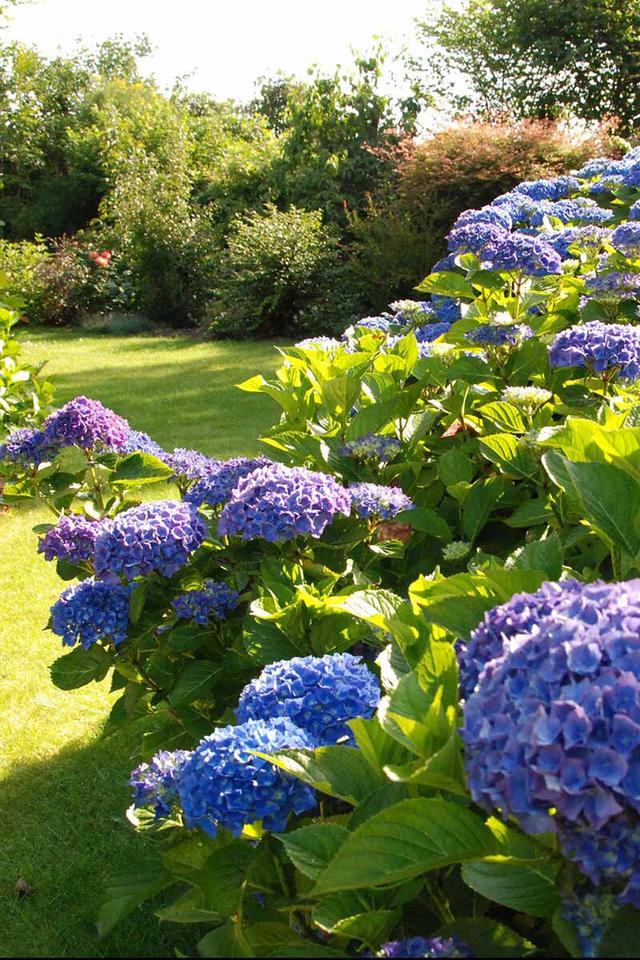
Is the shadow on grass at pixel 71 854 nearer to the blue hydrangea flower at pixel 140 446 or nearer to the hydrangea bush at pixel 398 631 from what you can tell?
the hydrangea bush at pixel 398 631

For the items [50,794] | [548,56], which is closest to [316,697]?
[50,794]

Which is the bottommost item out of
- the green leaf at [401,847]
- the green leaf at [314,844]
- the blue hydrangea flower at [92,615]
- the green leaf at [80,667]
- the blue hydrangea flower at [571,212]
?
the green leaf at [80,667]

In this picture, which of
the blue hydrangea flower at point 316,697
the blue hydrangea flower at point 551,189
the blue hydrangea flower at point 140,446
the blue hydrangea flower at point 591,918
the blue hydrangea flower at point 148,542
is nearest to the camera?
the blue hydrangea flower at point 591,918

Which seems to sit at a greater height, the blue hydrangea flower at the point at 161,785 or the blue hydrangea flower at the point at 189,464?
the blue hydrangea flower at the point at 189,464

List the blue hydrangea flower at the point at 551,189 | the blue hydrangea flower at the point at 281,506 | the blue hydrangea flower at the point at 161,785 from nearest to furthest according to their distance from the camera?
the blue hydrangea flower at the point at 161,785 → the blue hydrangea flower at the point at 281,506 → the blue hydrangea flower at the point at 551,189

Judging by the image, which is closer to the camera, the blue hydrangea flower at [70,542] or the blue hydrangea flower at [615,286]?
the blue hydrangea flower at [70,542]

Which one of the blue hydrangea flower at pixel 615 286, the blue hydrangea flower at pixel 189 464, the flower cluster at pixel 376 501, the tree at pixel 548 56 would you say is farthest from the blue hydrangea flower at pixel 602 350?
the tree at pixel 548 56

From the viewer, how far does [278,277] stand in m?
13.1

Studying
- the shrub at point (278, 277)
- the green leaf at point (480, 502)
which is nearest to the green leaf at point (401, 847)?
the green leaf at point (480, 502)

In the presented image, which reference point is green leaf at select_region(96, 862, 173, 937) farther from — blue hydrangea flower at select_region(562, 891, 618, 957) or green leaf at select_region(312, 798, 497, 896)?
blue hydrangea flower at select_region(562, 891, 618, 957)

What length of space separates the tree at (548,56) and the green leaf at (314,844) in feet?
53.1

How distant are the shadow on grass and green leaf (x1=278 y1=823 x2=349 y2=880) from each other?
997mm

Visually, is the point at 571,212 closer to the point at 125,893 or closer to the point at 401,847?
the point at 125,893

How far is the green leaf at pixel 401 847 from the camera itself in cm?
100
